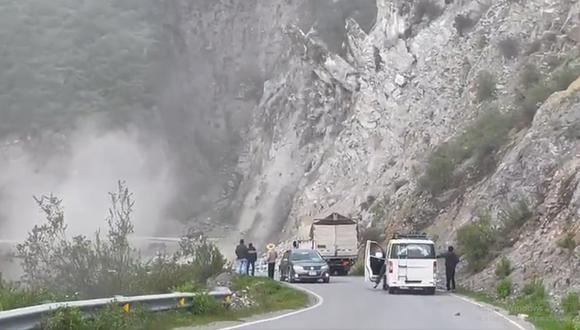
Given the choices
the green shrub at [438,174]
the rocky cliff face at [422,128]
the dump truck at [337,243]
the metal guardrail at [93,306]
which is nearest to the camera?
the metal guardrail at [93,306]

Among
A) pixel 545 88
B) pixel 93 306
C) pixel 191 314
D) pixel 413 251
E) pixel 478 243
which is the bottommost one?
pixel 191 314

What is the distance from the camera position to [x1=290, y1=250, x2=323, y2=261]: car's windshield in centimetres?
3606

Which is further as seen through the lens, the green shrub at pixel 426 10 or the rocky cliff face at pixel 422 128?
the green shrub at pixel 426 10

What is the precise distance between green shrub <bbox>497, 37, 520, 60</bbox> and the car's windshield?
62.4 ft

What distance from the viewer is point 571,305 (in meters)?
20.5

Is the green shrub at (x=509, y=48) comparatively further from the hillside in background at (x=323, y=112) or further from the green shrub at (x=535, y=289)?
the green shrub at (x=535, y=289)

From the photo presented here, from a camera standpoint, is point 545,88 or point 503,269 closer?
point 503,269

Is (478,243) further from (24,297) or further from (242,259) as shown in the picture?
(24,297)

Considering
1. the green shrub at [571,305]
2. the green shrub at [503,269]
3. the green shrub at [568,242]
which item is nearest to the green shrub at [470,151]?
the green shrub at [503,269]

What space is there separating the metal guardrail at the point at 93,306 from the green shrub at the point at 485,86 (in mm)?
31080

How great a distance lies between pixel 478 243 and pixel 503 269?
3659 millimetres

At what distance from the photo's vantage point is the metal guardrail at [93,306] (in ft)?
39.8

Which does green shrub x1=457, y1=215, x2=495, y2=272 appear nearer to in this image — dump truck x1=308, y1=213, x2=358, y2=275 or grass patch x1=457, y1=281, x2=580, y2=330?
grass patch x1=457, y1=281, x2=580, y2=330

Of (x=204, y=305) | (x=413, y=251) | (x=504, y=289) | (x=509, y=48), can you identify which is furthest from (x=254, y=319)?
(x=509, y=48)
